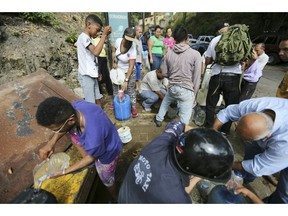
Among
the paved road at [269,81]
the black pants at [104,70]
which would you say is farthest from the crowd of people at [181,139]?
the paved road at [269,81]

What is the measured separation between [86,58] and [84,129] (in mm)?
1883

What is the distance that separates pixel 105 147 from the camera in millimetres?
1775

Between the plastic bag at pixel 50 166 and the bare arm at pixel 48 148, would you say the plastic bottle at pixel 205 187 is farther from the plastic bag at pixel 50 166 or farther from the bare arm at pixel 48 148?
the bare arm at pixel 48 148

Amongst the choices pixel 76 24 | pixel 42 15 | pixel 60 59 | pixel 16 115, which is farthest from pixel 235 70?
pixel 76 24

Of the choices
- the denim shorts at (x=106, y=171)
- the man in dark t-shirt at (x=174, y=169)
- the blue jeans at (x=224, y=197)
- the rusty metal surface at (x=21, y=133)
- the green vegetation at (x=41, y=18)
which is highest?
the green vegetation at (x=41, y=18)

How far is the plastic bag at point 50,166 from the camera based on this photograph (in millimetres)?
1641

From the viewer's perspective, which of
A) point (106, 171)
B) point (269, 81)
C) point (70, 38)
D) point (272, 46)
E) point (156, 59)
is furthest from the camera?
point (272, 46)

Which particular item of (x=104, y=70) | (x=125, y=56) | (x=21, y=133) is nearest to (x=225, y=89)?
(x=125, y=56)

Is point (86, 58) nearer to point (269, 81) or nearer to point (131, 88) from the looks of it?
point (131, 88)

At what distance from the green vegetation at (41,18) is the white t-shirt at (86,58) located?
3060 mm

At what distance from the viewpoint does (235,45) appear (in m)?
2.63

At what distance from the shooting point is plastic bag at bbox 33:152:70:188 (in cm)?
164

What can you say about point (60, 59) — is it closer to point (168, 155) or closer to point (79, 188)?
point (79, 188)

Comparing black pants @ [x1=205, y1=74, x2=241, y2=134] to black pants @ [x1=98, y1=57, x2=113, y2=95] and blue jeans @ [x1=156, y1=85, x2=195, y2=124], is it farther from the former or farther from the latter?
black pants @ [x1=98, y1=57, x2=113, y2=95]
